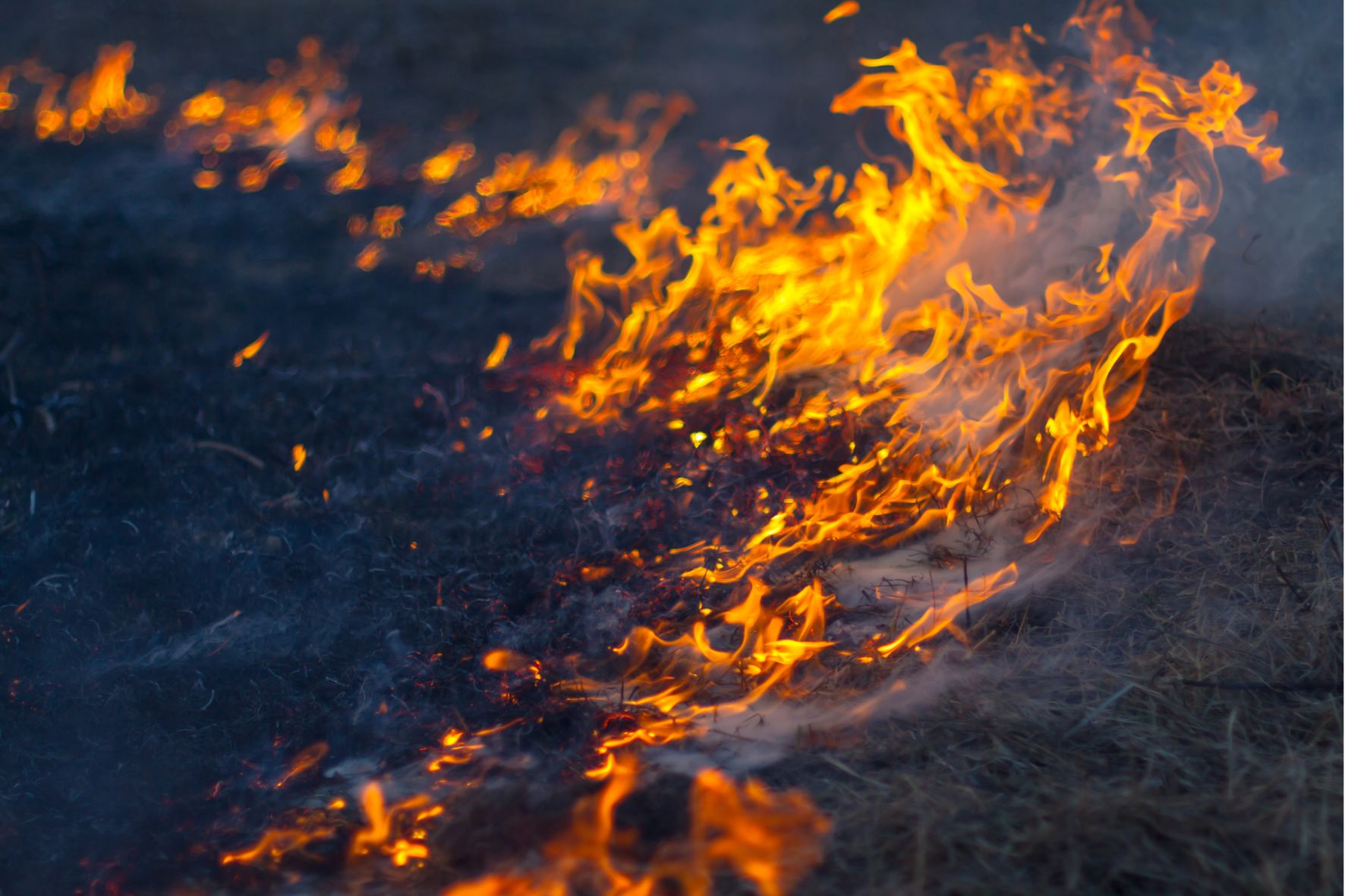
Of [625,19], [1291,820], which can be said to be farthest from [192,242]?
[1291,820]

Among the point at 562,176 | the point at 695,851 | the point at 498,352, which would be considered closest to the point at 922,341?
the point at 498,352

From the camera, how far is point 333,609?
323 centimetres

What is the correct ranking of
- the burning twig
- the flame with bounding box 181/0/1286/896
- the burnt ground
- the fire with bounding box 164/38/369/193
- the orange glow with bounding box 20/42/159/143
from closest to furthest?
the burnt ground → the flame with bounding box 181/0/1286/896 → the burning twig → the orange glow with bounding box 20/42/159/143 → the fire with bounding box 164/38/369/193

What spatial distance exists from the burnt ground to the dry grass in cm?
1

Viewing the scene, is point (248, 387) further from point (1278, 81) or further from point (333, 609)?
point (1278, 81)

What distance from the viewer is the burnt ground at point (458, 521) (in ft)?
7.84

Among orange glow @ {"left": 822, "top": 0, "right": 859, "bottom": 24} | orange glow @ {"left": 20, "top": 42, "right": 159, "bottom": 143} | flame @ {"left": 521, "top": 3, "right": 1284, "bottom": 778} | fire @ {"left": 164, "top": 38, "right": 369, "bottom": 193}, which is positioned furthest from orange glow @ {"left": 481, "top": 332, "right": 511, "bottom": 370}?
orange glow @ {"left": 822, "top": 0, "right": 859, "bottom": 24}

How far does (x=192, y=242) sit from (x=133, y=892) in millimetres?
3174

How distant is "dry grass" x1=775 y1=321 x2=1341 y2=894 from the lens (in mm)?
2098

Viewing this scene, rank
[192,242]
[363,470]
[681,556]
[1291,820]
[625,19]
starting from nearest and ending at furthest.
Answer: [1291,820] < [681,556] < [363,470] < [192,242] < [625,19]

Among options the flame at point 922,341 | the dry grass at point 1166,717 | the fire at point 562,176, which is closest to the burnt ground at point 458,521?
the dry grass at point 1166,717

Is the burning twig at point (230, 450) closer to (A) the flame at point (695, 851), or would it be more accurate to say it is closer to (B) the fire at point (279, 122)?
(B) the fire at point (279, 122)

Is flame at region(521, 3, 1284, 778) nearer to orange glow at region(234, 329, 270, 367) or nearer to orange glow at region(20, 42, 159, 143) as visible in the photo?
orange glow at region(234, 329, 270, 367)

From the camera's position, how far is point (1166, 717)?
2.66m
